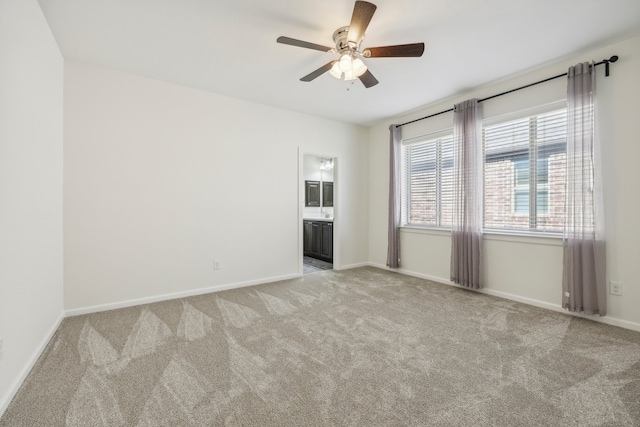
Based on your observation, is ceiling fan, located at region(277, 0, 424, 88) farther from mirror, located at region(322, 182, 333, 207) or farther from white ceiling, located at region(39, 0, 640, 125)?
mirror, located at region(322, 182, 333, 207)

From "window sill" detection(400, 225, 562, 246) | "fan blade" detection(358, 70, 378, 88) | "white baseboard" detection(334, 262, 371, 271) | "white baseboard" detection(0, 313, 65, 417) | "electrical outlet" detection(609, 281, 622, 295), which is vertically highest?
"fan blade" detection(358, 70, 378, 88)

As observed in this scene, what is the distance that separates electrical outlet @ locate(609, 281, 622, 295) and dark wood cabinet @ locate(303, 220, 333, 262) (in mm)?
3801

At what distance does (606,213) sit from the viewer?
2.72 m

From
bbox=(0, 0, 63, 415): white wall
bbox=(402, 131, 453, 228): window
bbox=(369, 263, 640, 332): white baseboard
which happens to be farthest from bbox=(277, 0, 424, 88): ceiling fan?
bbox=(369, 263, 640, 332): white baseboard

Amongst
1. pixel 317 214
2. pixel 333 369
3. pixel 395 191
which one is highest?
pixel 395 191

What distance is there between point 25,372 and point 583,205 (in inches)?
188

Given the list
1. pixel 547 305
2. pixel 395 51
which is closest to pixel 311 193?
pixel 395 51

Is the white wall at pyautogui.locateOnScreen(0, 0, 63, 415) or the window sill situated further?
the window sill

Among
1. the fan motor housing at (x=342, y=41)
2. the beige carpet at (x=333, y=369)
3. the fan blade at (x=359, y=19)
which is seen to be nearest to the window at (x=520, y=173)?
the beige carpet at (x=333, y=369)

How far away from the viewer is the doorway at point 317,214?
5.62 m

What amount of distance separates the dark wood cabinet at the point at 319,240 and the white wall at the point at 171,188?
3.77 feet

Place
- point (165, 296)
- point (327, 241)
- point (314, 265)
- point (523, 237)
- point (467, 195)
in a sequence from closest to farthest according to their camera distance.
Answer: point (523, 237)
point (165, 296)
point (467, 195)
point (314, 265)
point (327, 241)

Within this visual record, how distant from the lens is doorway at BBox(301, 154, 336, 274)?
562cm

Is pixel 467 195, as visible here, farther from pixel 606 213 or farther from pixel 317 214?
pixel 317 214
